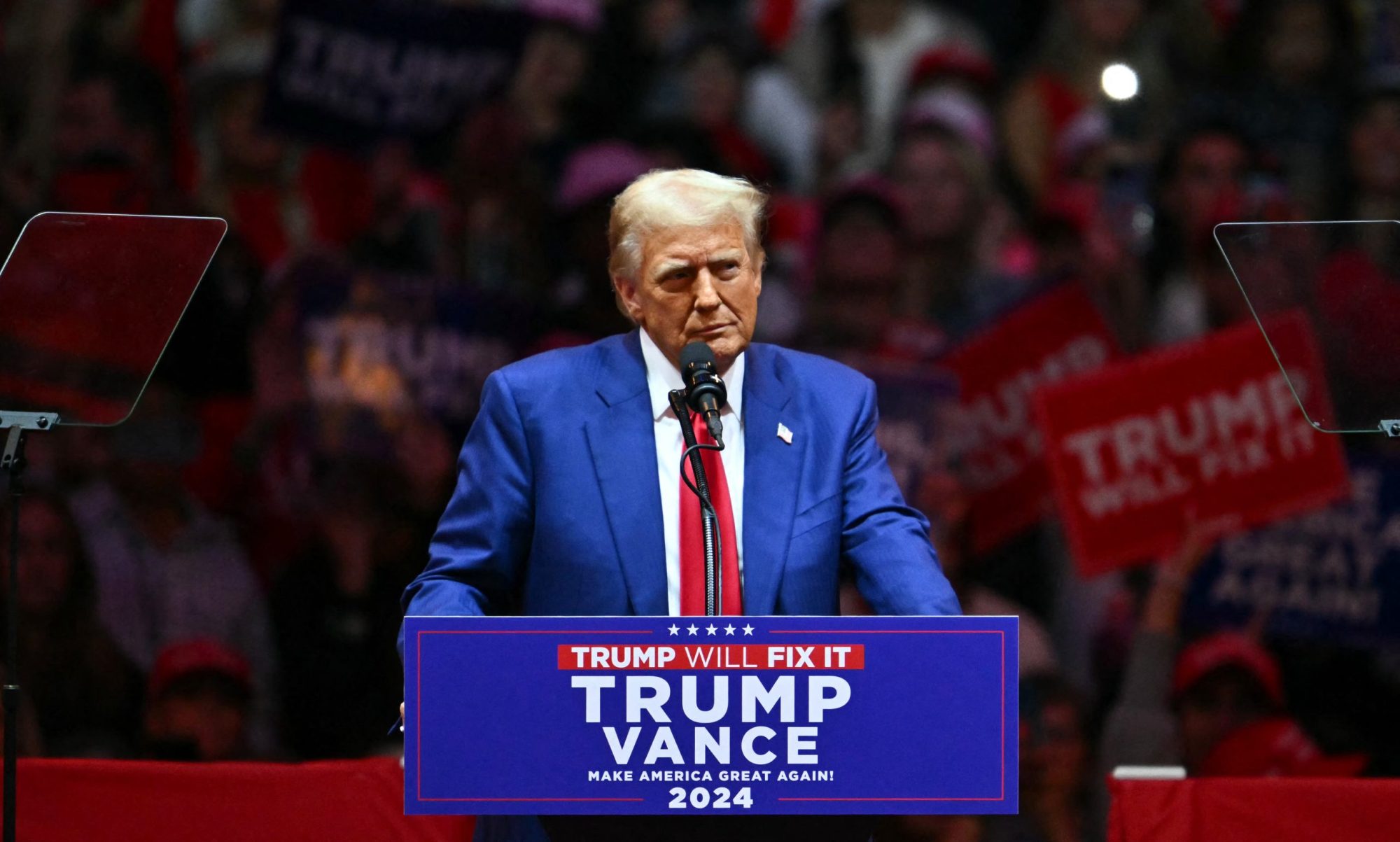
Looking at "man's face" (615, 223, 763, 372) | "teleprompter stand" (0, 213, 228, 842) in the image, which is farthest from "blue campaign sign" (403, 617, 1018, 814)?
"teleprompter stand" (0, 213, 228, 842)

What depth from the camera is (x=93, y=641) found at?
4973 mm

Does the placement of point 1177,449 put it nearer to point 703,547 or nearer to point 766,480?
point 766,480

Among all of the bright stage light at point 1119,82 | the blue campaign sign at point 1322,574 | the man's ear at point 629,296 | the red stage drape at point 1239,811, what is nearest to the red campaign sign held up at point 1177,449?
the blue campaign sign at point 1322,574

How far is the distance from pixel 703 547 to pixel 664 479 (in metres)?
0.17

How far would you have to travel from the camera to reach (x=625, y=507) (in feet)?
8.60

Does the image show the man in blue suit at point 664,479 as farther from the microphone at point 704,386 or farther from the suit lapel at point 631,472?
the microphone at point 704,386

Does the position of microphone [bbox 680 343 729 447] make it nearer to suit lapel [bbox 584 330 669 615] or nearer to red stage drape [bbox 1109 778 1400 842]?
suit lapel [bbox 584 330 669 615]

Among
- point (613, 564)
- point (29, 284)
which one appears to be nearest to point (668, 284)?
point (613, 564)

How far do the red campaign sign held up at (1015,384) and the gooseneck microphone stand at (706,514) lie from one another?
9.77ft

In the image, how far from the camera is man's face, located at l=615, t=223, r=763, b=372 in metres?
2.62

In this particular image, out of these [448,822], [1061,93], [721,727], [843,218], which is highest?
[1061,93]

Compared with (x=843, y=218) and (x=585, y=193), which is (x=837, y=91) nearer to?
(x=843, y=218)

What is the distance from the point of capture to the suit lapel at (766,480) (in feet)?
8.48

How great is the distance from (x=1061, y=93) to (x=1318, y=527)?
1.62m
